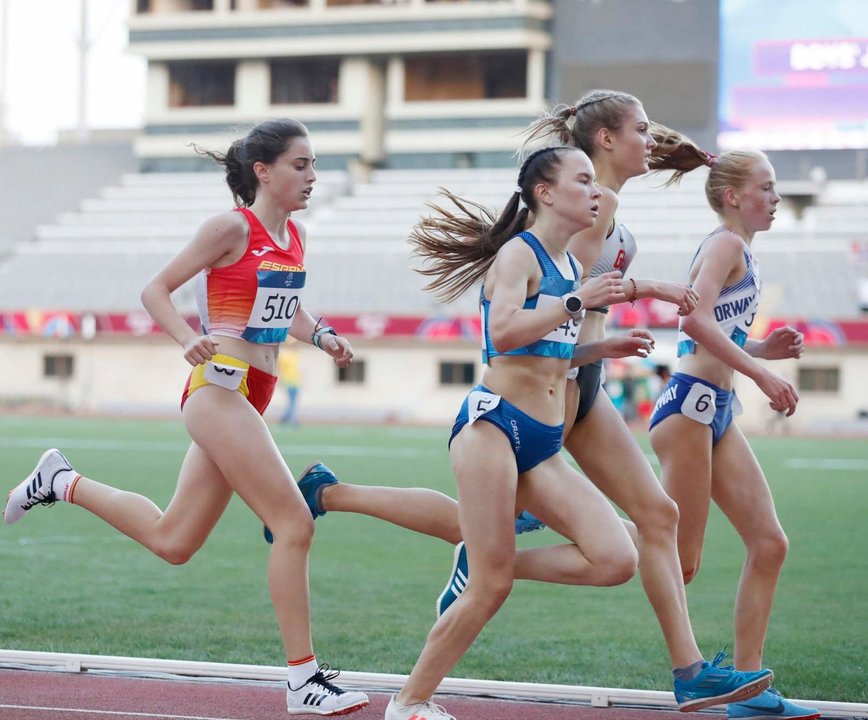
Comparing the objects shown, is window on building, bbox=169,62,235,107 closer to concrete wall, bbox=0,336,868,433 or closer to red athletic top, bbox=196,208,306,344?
concrete wall, bbox=0,336,868,433

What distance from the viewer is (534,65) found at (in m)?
47.7

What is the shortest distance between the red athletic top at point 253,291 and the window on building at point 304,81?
47.0 meters

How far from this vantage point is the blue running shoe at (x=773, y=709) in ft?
16.5

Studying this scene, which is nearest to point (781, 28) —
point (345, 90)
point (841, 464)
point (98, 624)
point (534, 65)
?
point (534, 65)

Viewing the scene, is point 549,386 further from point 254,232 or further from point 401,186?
point 401,186

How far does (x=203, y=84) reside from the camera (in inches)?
2093

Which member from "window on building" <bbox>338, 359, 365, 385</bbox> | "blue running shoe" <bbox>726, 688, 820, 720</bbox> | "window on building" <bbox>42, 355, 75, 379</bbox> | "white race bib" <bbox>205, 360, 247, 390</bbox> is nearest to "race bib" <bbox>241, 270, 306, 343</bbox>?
"white race bib" <bbox>205, 360, 247, 390</bbox>

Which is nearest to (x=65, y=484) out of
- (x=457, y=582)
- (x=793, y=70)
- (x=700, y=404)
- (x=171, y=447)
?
(x=457, y=582)

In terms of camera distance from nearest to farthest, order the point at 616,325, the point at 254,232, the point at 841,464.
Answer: the point at 254,232
the point at 841,464
the point at 616,325

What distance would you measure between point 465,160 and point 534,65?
13.2 feet

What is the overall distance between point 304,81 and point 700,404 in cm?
4814

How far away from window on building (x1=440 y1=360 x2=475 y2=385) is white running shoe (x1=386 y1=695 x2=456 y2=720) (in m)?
32.4

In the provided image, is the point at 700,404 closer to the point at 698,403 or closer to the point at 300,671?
the point at 698,403

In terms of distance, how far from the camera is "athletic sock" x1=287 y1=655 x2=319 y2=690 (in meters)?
5.07
